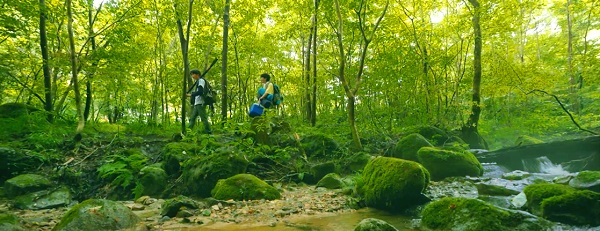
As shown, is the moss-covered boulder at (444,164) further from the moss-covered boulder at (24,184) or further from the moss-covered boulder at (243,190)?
the moss-covered boulder at (24,184)

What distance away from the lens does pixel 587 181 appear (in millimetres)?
6406

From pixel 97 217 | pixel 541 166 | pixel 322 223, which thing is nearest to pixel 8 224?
pixel 97 217

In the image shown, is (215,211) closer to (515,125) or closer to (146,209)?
(146,209)

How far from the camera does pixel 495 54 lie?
602 inches

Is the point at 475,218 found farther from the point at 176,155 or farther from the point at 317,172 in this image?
the point at 176,155

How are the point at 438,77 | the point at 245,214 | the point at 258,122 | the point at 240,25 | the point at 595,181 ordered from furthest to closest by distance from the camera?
the point at 240,25 < the point at 438,77 < the point at 258,122 < the point at 595,181 < the point at 245,214

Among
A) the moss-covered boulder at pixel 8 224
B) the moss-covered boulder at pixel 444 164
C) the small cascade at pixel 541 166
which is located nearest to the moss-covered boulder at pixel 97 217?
the moss-covered boulder at pixel 8 224

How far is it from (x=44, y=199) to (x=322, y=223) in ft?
20.0

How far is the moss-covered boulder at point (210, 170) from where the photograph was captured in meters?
7.67

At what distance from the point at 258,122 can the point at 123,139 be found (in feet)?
15.6

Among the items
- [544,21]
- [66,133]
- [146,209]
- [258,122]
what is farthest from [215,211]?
[544,21]

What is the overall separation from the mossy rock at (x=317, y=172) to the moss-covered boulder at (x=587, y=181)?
5.21 m

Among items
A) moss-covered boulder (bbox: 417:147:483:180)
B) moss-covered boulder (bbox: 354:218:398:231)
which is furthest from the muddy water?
moss-covered boulder (bbox: 417:147:483:180)

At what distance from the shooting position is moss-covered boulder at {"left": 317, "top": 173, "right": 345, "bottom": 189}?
811 centimetres
